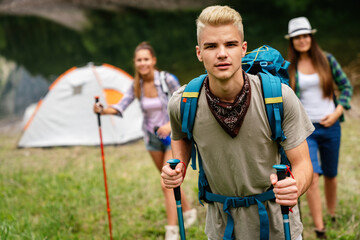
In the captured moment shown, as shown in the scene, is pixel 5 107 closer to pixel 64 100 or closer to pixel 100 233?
pixel 64 100

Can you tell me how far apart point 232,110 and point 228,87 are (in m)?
0.13

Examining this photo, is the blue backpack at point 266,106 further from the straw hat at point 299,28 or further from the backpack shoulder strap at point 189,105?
the straw hat at point 299,28

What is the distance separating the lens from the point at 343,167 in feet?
20.1

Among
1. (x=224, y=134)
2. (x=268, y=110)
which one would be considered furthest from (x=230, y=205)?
(x=268, y=110)

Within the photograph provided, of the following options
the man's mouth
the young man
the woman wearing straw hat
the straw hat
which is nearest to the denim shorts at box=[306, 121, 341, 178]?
the woman wearing straw hat

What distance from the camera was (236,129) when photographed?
2.06 metres

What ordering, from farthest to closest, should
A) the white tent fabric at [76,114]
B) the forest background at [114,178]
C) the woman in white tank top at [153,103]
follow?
the white tent fabric at [76,114], the forest background at [114,178], the woman in white tank top at [153,103]

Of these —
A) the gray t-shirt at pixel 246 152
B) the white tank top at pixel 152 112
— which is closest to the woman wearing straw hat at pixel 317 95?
the white tank top at pixel 152 112

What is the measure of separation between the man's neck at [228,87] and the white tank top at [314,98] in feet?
7.16

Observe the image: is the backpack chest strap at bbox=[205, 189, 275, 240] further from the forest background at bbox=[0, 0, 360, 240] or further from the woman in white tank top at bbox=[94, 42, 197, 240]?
the woman in white tank top at bbox=[94, 42, 197, 240]

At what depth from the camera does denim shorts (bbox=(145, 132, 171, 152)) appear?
14.0 ft

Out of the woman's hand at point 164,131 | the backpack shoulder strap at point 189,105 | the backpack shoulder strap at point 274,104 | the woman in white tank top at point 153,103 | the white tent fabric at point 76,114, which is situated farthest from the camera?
the white tent fabric at point 76,114

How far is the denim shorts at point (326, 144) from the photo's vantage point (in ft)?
13.0

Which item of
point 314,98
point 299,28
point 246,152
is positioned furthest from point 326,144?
point 246,152
